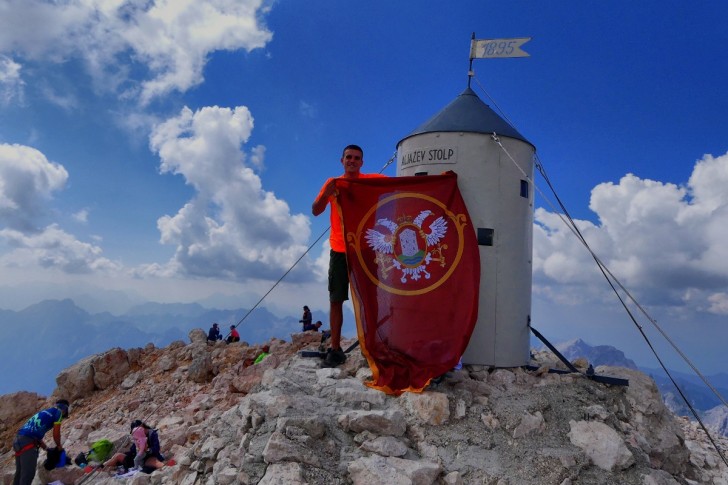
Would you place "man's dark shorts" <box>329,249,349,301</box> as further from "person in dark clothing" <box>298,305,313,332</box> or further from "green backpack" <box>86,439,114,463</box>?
"person in dark clothing" <box>298,305,313,332</box>

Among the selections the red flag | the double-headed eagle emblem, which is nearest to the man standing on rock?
the red flag

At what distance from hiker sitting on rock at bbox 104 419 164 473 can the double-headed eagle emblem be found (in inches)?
210

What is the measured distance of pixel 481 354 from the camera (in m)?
7.11

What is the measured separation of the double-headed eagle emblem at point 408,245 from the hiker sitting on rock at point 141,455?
17.5ft

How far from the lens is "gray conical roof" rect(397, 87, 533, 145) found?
728cm

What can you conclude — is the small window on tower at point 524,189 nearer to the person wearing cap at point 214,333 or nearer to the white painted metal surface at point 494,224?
the white painted metal surface at point 494,224

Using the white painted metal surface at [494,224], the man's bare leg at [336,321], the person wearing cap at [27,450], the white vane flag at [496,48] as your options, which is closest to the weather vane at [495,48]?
the white vane flag at [496,48]

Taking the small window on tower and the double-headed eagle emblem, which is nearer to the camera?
the double-headed eagle emblem

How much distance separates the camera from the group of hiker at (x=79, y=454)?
28.4 feet

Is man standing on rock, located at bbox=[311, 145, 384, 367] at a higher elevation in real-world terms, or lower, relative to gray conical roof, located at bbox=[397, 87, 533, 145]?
lower

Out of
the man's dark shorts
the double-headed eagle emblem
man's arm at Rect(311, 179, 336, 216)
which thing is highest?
man's arm at Rect(311, 179, 336, 216)

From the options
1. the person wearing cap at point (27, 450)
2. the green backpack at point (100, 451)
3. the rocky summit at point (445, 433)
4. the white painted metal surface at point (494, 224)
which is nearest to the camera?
the rocky summit at point (445, 433)

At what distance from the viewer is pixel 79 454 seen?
9.90 m

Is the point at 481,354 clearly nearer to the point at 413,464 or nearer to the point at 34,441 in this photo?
the point at 413,464
